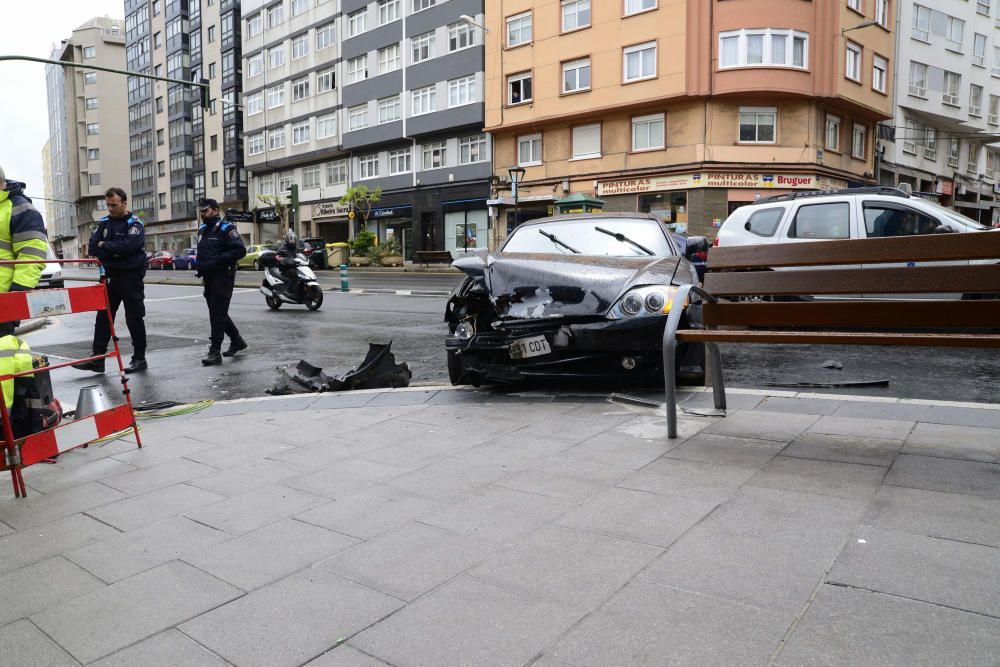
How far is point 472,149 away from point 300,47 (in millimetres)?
20521

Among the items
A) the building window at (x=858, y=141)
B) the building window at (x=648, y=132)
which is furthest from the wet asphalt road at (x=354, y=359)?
the building window at (x=858, y=141)

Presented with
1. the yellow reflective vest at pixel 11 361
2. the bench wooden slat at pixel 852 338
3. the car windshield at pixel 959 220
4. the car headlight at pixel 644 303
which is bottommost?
the yellow reflective vest at pixel 11 361

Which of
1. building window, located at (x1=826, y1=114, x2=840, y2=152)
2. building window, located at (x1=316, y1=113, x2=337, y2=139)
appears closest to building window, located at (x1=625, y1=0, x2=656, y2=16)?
building window, located at (x1=826, y1=114, x2=840, y2=152)

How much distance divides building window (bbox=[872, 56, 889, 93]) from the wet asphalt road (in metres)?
27.4

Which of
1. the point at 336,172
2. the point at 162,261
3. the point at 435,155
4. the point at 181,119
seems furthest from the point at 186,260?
the point at 181,119

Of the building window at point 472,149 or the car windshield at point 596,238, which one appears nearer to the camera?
the car windshield at point 596,238

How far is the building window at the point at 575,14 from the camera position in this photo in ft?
107

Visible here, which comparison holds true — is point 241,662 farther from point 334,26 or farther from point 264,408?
point 334,26

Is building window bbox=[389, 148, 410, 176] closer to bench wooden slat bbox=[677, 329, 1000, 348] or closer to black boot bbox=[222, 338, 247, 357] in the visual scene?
black boot bbox=[222, 338, 247, 357]

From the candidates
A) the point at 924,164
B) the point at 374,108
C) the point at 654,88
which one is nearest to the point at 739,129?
the point at 654,88

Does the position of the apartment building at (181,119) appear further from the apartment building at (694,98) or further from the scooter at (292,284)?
the scooter at (292,284)

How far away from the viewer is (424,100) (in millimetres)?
40906

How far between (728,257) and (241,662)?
11.5ft

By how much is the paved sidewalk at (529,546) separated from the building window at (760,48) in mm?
26633
